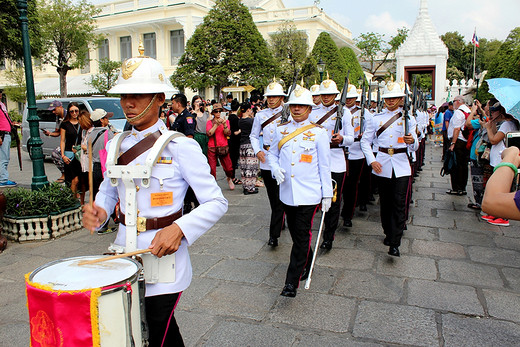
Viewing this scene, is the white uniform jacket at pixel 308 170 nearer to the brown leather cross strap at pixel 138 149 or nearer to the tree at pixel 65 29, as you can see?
the brown leather cross strap at pixel 138 149

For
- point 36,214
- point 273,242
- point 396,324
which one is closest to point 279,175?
point 273,242

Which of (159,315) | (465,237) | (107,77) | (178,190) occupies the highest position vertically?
(107,77)

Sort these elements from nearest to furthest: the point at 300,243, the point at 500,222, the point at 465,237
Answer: the point at 300,243
the point at 465,237
the point at 500,222

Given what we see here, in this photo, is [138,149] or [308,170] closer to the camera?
[138,149]

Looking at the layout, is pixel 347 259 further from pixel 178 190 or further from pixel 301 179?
pixel 178 190

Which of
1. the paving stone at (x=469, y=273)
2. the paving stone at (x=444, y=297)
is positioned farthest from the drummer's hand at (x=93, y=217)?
the paving stone at (x=469, y=273)

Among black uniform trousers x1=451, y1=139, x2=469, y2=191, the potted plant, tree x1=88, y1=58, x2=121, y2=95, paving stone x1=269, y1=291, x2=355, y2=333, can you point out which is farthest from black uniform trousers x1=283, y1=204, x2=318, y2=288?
tree x1=88, y1=58, x2=121, y2=95

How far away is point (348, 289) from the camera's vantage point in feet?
14.1

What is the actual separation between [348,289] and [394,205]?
150 cm

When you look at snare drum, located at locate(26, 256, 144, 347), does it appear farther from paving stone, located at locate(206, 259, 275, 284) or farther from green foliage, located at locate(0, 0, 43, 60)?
green foliage, located at locate(0, 0, 43, 60)

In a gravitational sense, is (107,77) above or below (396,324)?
above

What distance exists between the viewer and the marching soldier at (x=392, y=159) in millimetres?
5309

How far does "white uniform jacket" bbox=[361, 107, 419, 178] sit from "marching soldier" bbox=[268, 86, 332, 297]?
138 cm

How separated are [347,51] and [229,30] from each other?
12.7m
